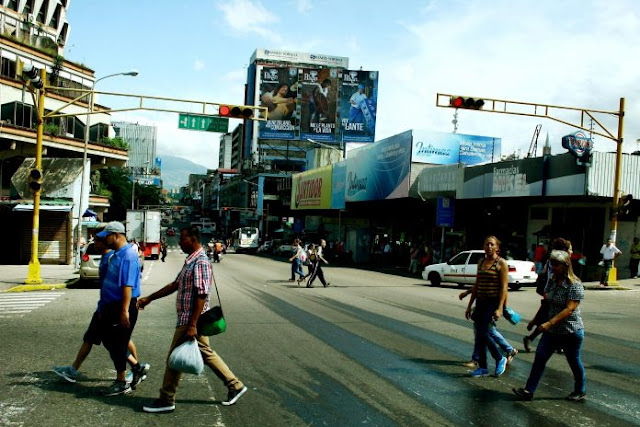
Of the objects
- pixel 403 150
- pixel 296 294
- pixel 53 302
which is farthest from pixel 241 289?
pixel 403 150

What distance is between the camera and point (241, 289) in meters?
20.5

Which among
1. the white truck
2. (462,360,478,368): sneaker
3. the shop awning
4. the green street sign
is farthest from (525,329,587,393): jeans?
the white truck

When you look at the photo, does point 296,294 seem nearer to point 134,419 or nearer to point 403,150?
point 134,419

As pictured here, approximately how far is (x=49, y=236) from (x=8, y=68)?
1501 centimetres

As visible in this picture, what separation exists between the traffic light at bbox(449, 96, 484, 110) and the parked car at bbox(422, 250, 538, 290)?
6.37 metres

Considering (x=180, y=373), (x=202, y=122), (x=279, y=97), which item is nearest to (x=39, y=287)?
(x=202, y=122)

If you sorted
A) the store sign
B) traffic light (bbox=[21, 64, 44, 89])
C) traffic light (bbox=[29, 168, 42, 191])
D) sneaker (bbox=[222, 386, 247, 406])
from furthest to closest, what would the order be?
the store sign → traffic light (bbox=[29, 168, 42, 191]) → traffic light (bbox=[21, 64, 44, 89]) → sneaker (bbox=[222, 386, 247, 406])

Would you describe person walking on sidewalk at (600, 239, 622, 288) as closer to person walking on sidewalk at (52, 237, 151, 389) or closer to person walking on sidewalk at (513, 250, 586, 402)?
person walking on sidewalk at (513, 250, 586, 402)

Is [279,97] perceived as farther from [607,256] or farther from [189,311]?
[189,311]

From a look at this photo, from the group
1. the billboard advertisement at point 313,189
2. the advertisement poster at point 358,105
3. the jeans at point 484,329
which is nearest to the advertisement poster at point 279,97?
the advertisement poster at point 358,105

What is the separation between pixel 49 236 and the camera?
1230 inches

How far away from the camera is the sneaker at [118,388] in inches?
253

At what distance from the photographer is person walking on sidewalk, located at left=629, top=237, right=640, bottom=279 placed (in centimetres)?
2609

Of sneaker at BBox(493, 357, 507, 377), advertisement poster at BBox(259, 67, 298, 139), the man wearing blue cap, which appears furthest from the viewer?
advertisement poster at BBox(259, 67, 298, 139)
